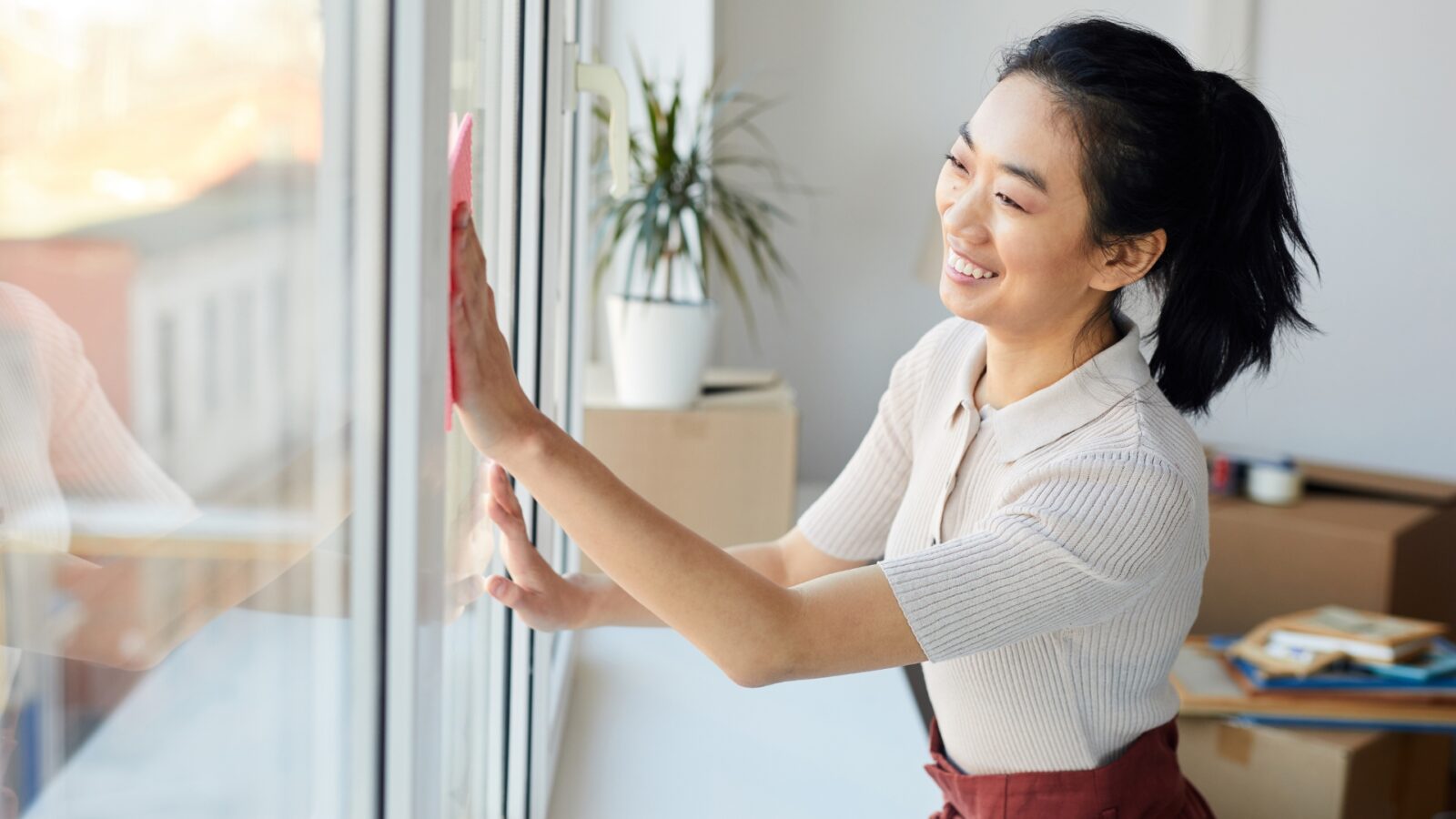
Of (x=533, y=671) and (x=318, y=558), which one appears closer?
(x=318, y=558)

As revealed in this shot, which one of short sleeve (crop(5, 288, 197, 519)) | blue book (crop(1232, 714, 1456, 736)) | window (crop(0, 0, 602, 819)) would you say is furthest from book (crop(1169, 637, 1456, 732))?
short sleeve (crop(5, 288, 197, 519))

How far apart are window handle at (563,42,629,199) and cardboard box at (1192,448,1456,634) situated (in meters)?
1.62

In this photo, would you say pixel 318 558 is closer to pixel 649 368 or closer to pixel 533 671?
pixel 533 671

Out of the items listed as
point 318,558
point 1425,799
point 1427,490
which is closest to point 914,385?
point 318,558

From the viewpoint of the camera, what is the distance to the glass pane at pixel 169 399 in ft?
1.10

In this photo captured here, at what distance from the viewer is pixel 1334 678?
210 cm

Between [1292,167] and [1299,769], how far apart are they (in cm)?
172

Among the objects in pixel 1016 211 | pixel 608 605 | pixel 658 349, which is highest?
pixel 1016 211

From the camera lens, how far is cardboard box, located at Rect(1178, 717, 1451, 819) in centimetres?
199

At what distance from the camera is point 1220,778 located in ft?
6.82

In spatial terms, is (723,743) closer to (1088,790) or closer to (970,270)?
(1088,790)

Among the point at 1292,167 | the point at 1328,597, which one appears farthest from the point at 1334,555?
the point at 1292,167

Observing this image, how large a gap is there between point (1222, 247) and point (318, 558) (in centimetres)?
87

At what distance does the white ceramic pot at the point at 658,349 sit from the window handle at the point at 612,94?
1002 millimetres
